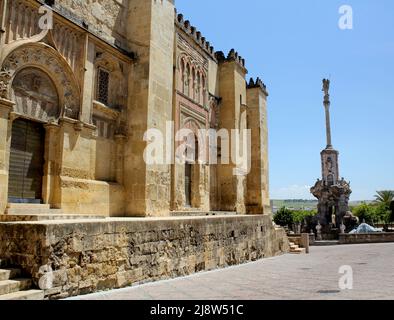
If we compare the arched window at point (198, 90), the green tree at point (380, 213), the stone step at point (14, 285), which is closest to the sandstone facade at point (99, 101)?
the arched window at point (198, 90)

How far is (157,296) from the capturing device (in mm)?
5016

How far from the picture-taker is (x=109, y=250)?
5.78 meters

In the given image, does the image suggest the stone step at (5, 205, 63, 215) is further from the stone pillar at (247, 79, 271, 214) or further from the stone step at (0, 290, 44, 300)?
the stone pillar at (247, 79, 271, 214)

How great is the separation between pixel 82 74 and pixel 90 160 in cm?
203

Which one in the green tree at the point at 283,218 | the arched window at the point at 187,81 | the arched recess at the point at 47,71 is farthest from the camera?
the green tree at the point at 283,218

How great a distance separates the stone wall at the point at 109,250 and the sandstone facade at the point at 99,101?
1.67m

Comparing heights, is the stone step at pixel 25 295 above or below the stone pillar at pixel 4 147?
below

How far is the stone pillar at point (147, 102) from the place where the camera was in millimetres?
9430

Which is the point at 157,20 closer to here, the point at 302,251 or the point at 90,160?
the point at 90,160

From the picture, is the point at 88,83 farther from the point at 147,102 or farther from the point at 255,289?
the point at 255,289

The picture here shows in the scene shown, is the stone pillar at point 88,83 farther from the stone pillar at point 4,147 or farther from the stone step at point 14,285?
the stone step at point 14,285

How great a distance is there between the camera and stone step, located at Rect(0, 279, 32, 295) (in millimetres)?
4248

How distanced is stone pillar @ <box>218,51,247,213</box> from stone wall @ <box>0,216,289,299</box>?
5.85 m

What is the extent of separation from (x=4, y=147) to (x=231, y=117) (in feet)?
36.9
